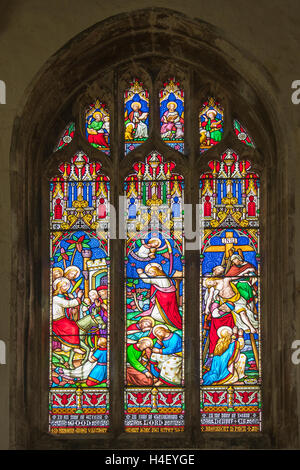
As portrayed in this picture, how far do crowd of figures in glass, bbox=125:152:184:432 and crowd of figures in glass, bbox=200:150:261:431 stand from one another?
21cm

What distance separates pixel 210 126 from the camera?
8.77m

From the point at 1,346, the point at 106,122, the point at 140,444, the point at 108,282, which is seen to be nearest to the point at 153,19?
the point at 106,122

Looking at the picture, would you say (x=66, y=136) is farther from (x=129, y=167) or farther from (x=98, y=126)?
(x=129, y=167)

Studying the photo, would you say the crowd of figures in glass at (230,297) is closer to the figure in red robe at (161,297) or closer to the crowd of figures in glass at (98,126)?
the figure in red robe at (161,297)

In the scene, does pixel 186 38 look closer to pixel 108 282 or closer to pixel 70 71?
pixel 70 71

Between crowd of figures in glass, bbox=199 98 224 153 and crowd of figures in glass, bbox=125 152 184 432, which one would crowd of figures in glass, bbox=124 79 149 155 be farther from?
crowd of figures in glass, bbox=199 98 224 153

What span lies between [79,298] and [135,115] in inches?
63.3

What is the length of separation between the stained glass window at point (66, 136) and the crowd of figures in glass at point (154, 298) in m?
0.61

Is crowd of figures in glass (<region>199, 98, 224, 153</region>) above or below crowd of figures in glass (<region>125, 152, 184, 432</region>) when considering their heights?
above

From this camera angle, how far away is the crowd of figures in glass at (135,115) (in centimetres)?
877

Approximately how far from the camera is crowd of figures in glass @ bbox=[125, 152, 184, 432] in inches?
329

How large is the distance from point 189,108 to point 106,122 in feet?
2.32

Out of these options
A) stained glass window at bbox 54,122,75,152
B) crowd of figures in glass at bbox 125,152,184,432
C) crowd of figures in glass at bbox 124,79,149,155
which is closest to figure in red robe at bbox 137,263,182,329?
crowd of figures in glass at bbox 125,152,184,432

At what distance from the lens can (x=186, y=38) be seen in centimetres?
854
